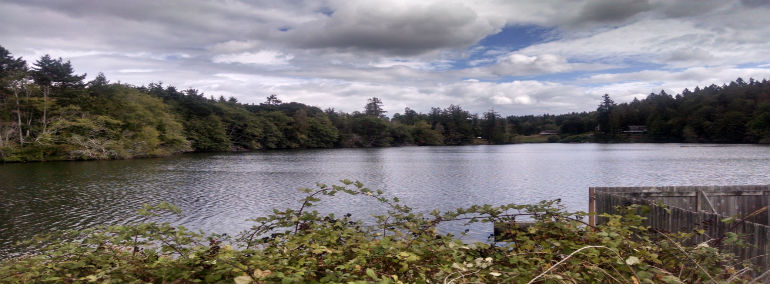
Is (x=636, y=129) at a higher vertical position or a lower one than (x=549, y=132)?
higher

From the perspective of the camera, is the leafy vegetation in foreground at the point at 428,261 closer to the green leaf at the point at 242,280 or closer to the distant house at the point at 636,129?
the green leaf at the point at 242,280

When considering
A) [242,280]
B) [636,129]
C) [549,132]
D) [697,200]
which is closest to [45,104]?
[242,280]

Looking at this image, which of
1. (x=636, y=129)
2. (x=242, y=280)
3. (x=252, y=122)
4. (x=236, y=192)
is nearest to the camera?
(x=242, y=280)

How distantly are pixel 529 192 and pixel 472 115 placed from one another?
413 ft

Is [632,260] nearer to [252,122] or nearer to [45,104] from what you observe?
[45,104]

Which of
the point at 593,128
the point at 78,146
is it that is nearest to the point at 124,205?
the point at 78,146

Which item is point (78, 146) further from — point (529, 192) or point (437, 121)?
point (437, 121)

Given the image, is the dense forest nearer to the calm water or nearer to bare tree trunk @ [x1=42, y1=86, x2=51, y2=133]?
bare tree trunk @ [x1=42, y1=86, x2=51, y2=133]

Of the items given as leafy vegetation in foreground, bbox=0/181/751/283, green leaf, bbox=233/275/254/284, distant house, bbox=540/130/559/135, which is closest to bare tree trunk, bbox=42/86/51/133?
leafy vegetation in foreground, bbox=0/181/751/283

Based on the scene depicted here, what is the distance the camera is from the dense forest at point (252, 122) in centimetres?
4509

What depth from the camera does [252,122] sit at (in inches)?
3310

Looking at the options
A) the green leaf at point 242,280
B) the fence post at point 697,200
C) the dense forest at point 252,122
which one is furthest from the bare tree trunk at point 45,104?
the fence post at point 697,200

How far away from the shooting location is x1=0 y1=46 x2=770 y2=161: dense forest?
45.1m

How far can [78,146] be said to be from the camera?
151 ft
